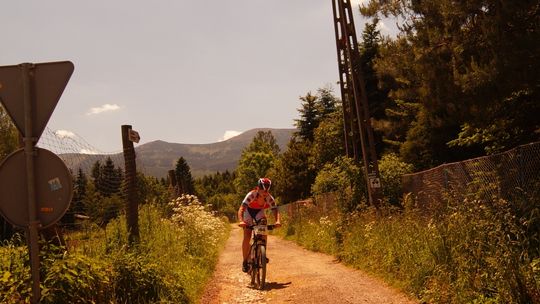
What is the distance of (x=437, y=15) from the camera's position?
1041 cm

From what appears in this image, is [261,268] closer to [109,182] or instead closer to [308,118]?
[109,182]

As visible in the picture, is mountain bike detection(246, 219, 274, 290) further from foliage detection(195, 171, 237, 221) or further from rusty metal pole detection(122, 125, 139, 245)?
foliage detection(195, 171, 237, 221)

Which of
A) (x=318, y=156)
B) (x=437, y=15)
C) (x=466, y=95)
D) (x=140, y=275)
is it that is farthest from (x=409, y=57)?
(x=318, y=156)

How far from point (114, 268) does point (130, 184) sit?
206 cm

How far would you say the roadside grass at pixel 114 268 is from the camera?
4961 mm

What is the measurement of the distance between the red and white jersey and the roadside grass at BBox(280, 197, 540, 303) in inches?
98.3

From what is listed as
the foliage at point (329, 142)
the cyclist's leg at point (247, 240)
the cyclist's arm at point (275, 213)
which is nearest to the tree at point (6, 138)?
the foliage at point (329, 142)

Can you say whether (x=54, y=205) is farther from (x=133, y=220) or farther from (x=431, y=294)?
(x=431, y=294)

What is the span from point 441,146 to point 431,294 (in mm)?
17539

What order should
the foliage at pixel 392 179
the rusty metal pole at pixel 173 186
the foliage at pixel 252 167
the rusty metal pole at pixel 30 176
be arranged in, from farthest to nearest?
the foliage at pixel 252 167 → the foliage at pixel 392 179 → the rusty metal pole at pixel 173 186 → the rusty metal pole at pixel 30 176

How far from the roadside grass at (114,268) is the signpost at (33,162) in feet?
2.07

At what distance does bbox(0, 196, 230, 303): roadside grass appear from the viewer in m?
4.96

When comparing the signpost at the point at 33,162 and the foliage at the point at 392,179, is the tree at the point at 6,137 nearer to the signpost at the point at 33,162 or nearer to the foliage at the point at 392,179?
the foliage at the point at 392,179

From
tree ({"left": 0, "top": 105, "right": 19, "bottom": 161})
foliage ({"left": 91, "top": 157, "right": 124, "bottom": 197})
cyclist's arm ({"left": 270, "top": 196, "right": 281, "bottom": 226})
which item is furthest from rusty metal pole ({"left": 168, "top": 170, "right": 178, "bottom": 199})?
tree ({"left": 0, "top": 105, "right": 19, "bottom": 161})
